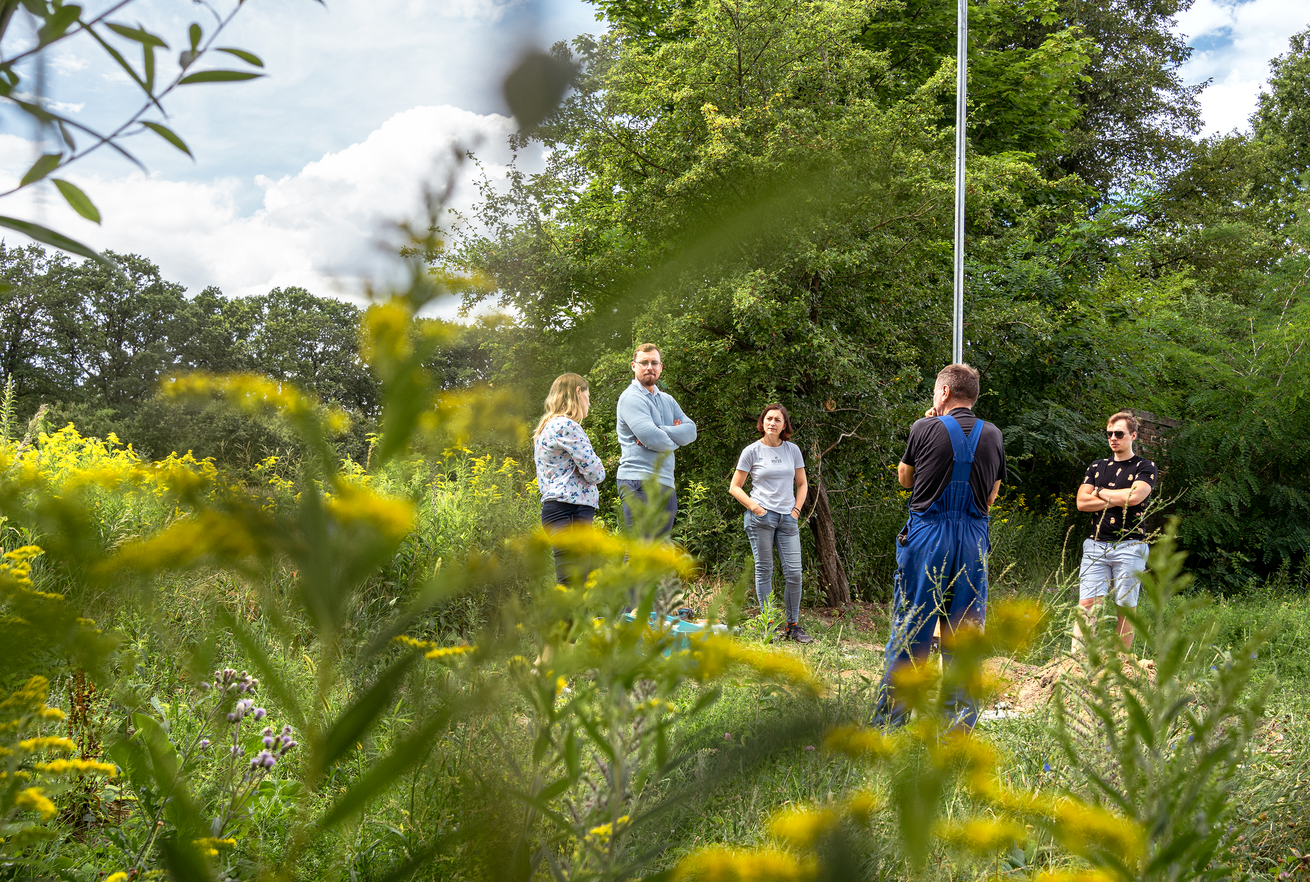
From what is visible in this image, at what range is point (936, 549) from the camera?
336 cm

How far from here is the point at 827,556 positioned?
770cm

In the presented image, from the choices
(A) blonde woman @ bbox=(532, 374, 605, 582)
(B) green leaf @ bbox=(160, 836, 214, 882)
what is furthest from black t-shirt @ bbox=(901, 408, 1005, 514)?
(B) green leaf @ bbox=(160, 836, 214, 882)

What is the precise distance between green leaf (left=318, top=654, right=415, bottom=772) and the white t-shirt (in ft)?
17.6

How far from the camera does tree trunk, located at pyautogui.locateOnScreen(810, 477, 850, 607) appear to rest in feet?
25.2

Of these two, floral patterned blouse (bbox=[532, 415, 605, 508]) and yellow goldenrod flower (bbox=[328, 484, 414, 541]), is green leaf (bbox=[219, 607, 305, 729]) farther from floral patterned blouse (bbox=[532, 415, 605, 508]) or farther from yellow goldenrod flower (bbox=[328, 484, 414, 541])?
floral patterned blouse (bbox=[532, 415, 605, 508])

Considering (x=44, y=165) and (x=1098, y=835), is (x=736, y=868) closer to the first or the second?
(x=1098, y=835)

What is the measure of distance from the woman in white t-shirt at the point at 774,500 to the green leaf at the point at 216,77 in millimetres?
5176

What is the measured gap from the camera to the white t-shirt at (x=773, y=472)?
18.3 ft

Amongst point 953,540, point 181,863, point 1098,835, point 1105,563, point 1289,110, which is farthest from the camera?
point 1289,110

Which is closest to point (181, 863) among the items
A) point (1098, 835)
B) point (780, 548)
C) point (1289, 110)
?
point (1098, 835)

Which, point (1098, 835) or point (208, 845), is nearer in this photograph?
point (1098, 835)

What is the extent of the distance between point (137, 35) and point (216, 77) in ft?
0.27

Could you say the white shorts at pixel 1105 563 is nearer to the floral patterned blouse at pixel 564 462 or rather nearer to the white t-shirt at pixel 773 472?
the white t-shirt at pixel 773 472

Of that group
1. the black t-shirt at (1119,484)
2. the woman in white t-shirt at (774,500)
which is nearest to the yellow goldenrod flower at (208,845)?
the woman in white t-shirt at (774,500)
